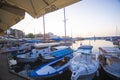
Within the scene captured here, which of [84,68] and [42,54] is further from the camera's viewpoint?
[42,54]

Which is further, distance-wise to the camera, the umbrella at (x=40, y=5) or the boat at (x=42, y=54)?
the boat at (x=42, y=54)

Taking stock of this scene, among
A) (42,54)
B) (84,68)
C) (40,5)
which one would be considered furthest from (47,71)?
(40,5)

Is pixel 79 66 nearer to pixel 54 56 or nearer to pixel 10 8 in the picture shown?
pixel 54 56

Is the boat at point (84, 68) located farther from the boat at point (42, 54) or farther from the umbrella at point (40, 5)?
the umbrella at point (40, 5)

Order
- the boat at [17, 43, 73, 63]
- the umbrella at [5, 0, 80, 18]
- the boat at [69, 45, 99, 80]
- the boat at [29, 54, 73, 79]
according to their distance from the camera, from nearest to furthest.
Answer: the umbrella at [5, 0, 80, 18], the boat at [69, 45, 99, 80], the boat at [29, 54, 73, 79], the boat at [17, 43, 73, 63]

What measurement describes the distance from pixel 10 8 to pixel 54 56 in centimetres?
1332

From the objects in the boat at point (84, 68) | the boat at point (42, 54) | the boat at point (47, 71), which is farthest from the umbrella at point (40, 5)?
the boat at point (42, 54)

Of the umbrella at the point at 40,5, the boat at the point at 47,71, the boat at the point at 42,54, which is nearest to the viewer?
the umbrella at the point at 40,5

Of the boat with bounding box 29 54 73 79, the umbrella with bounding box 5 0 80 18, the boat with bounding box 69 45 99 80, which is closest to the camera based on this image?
the umbrella with bounding box 5 0 80 18

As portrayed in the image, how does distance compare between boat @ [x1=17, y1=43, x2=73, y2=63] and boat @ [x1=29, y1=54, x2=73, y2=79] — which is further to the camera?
boat @ [x1=17, y1=43, x2=73, y2=63]

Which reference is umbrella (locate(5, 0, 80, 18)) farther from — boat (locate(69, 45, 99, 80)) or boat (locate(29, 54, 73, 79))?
boat (locate(29, 54, 73, 79))

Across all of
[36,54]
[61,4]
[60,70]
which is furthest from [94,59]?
[61,4]

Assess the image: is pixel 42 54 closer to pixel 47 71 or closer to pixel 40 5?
pixel 47 71

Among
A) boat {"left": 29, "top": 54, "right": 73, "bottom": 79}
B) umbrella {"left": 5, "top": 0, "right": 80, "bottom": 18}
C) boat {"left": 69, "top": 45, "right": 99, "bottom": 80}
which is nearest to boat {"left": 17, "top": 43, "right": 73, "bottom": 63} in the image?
boat {"left": 29, "top": 54, "right": 73, "bottom": 79}
